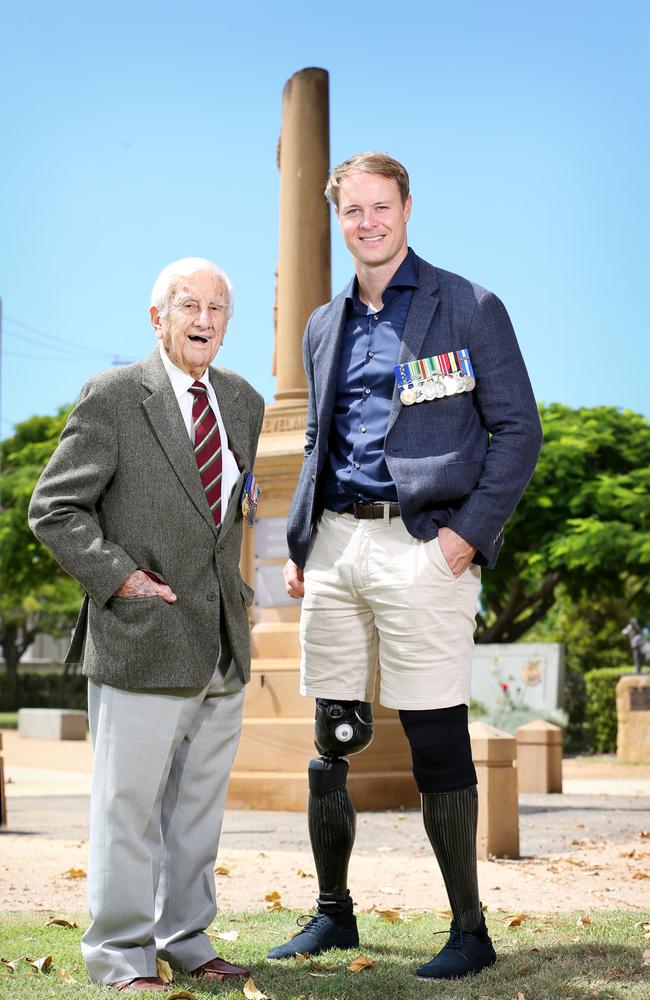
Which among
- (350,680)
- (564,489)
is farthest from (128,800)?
(564,489)

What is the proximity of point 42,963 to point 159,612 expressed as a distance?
47.6 inches

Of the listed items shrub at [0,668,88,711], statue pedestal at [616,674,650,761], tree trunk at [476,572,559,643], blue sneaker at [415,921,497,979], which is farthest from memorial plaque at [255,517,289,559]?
shrub at [0,668,88,711]

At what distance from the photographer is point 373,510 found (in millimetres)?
3844

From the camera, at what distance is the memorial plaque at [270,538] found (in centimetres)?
966

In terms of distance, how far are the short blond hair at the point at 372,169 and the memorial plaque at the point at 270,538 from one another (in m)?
5.76

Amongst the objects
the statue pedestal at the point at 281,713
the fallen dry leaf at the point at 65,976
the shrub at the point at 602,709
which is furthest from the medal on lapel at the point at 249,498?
the shrub at the point at 602,709

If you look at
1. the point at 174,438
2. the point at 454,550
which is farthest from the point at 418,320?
the point at 174,438

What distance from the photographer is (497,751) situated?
6836 mm

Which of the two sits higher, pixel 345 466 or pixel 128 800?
pixel 345 466

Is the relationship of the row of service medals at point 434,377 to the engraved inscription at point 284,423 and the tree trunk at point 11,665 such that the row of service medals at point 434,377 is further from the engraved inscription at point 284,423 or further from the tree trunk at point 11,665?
the tree trunk at point 11,665

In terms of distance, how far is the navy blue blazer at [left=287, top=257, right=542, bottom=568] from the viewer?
147 inches

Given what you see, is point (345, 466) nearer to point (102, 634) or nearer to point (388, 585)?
point (388, 585)

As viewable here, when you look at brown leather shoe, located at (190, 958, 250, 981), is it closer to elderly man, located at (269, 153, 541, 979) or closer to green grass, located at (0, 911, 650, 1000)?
green grass, located at (0, 911, 650, 1000)

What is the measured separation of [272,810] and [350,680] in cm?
567
